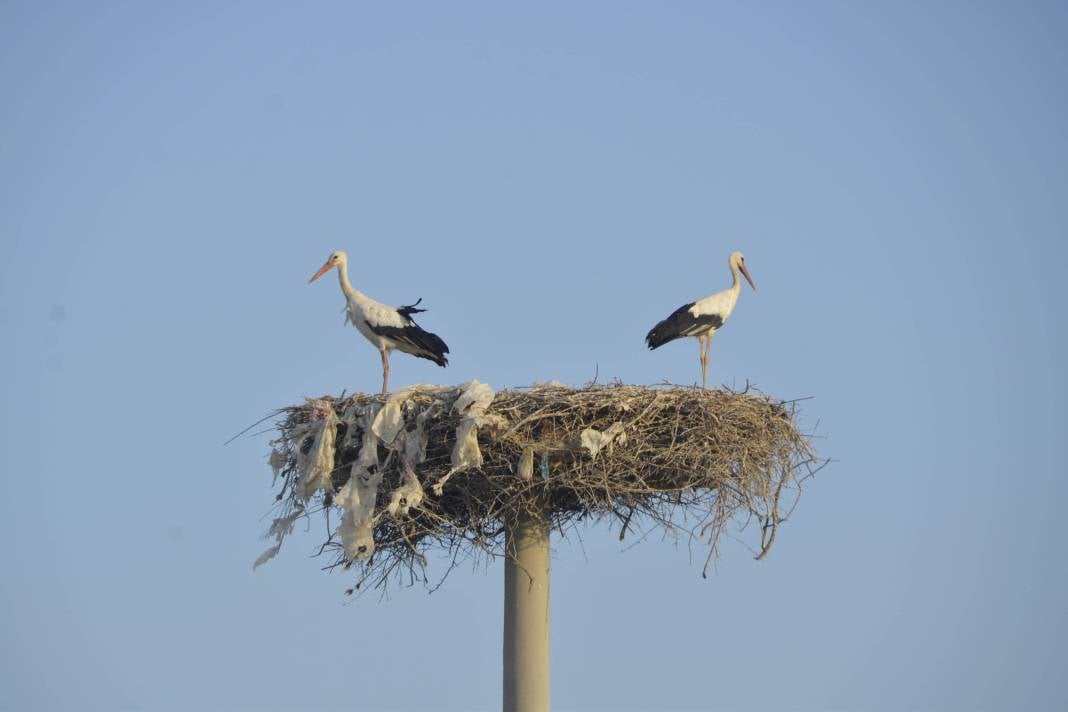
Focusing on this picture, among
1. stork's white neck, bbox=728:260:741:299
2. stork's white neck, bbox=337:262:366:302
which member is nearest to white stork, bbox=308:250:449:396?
stork's white neck, bbox=337:262:366:302

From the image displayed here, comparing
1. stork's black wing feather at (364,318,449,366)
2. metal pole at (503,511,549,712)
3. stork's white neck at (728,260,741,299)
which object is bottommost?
metal pole at (503,511,549,712)

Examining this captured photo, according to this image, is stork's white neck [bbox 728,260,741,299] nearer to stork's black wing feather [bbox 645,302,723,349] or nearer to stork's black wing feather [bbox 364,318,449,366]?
stork's black wing feather [bbox 645,302,723,349]

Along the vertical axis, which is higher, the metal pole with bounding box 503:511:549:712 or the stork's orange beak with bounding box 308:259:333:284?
the stork's orange beak with bounding box 308:259:333:284

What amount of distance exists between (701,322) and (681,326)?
300mm

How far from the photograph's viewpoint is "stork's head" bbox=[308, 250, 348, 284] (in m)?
17.7

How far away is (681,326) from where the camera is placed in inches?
657

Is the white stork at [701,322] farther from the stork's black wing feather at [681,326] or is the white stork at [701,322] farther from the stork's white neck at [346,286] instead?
the stork's white neck at [346,286]

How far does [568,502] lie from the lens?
14.4m

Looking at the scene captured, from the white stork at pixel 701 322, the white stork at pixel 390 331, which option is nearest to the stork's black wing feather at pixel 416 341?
the white stork at pixel 390 331

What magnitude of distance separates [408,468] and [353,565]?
41.8 inches

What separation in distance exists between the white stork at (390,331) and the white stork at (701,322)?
1.98 meters

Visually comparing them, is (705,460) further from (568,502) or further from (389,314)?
(389,314)

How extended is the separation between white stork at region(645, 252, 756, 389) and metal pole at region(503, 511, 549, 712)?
2.70m

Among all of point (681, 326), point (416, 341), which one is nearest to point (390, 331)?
point (416, 341)
